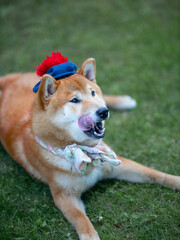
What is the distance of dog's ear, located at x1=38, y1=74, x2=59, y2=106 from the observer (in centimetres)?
248

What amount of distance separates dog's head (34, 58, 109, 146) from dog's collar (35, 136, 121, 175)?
3.0 inches

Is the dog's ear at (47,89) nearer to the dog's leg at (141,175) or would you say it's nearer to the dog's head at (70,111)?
the dog's head at (70,111)

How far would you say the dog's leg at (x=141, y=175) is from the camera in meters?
2.88

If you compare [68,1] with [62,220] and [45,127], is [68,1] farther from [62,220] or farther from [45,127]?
[62,220]

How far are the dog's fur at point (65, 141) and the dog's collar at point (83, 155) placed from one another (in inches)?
2.4

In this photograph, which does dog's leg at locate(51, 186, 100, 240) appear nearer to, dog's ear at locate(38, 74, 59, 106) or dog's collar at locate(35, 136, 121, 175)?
dog's collar at locate(35, 136, 121, 175)

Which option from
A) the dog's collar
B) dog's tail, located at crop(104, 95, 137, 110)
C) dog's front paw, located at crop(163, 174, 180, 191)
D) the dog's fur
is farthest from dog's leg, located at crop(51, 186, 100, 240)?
dog's tail, located at crop(104, 95, 137, 110)

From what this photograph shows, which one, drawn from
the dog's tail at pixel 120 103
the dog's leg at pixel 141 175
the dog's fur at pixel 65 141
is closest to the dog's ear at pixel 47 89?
the dog's fur at pixel 65 141

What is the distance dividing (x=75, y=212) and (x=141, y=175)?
86cm

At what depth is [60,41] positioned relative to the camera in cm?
654

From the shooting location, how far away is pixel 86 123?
2.41m

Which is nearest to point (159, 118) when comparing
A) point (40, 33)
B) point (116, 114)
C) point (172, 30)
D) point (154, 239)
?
point (116, 114)

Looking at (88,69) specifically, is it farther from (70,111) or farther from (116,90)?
(116,90)

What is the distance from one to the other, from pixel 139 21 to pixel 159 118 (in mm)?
3778
